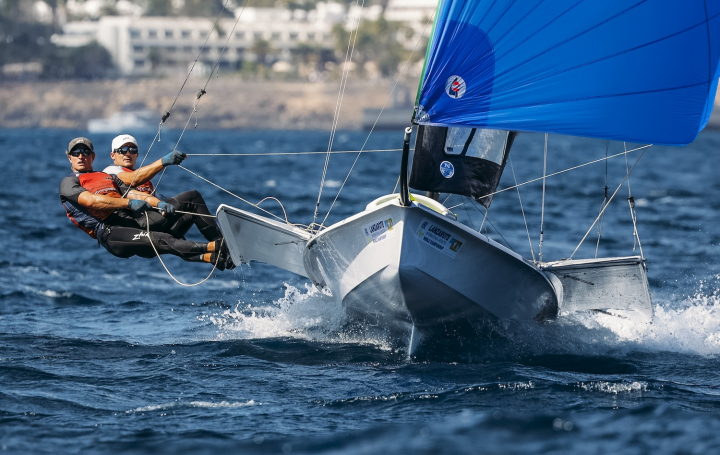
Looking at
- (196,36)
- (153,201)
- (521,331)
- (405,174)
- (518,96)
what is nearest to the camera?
(405,174)

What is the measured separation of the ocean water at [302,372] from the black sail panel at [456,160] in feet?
3.61

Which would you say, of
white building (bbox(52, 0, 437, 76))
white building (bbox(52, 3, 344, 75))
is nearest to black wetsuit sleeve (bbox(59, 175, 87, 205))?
white building (bbox(52, 0, 437, 76))

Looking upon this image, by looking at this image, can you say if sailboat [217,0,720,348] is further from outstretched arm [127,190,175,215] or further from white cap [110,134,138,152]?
white cap [110,134,138,152]

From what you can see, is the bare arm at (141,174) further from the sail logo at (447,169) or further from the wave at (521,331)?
the sail logo at (447,169)

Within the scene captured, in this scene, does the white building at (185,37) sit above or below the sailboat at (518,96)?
above

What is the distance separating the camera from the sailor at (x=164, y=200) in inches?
279

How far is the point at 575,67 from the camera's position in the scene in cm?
620

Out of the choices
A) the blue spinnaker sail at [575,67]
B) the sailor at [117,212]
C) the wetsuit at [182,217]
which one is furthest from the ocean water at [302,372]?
the blue spinnaker sail at [575,67]

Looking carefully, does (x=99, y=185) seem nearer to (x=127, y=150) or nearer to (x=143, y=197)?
(x=143, y=197)

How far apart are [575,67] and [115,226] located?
3.65 meters

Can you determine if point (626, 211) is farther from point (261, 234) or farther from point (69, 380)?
point (69, 380)

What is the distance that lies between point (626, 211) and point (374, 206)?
39.3 ft

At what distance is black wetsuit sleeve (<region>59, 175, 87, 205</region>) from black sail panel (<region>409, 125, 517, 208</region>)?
2.54 metres

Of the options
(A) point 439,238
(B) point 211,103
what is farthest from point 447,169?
(B) point 211,103
